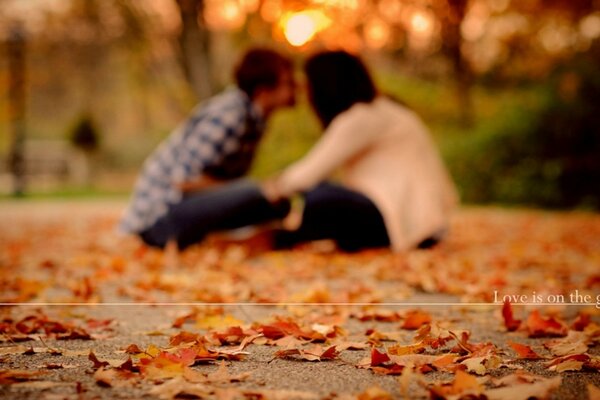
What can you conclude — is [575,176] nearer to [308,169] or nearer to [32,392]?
[308,169]

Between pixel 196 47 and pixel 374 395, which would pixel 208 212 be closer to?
pixel 374 395

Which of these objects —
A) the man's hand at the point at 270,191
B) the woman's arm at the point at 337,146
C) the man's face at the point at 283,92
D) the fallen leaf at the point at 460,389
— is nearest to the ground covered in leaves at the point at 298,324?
the fallen leaf at the point at 460,389

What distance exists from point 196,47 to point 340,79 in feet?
19.0

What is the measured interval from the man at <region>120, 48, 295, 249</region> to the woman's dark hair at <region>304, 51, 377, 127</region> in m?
0.20

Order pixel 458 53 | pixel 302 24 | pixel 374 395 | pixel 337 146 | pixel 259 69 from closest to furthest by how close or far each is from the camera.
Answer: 1. pixel 374 395
2. pixel 337 146
3. pixel 259 69
4. pixel 302 24
5. pixel 458 53

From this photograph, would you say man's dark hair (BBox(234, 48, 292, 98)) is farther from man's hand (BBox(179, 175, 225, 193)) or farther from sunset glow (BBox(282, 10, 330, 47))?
sunset glow (BBox(282, 10, 330, 47))

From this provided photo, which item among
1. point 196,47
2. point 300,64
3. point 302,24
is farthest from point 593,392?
point 300,64

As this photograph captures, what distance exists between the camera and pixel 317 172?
4449 millimetres

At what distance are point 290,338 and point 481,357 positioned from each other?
574 mm

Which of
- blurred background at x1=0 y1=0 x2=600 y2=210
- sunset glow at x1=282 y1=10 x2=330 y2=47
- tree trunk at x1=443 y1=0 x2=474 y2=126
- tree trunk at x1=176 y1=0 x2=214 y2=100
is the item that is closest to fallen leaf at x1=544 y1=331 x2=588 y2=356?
blurred background at x1=0 y1=0 x2=600 y2=210

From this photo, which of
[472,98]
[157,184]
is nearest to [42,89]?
[472,98]

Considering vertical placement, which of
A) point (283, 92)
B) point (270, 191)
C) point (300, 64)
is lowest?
point (270, 191)

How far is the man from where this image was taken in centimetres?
448

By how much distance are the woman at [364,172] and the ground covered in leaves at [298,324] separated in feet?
0.67
